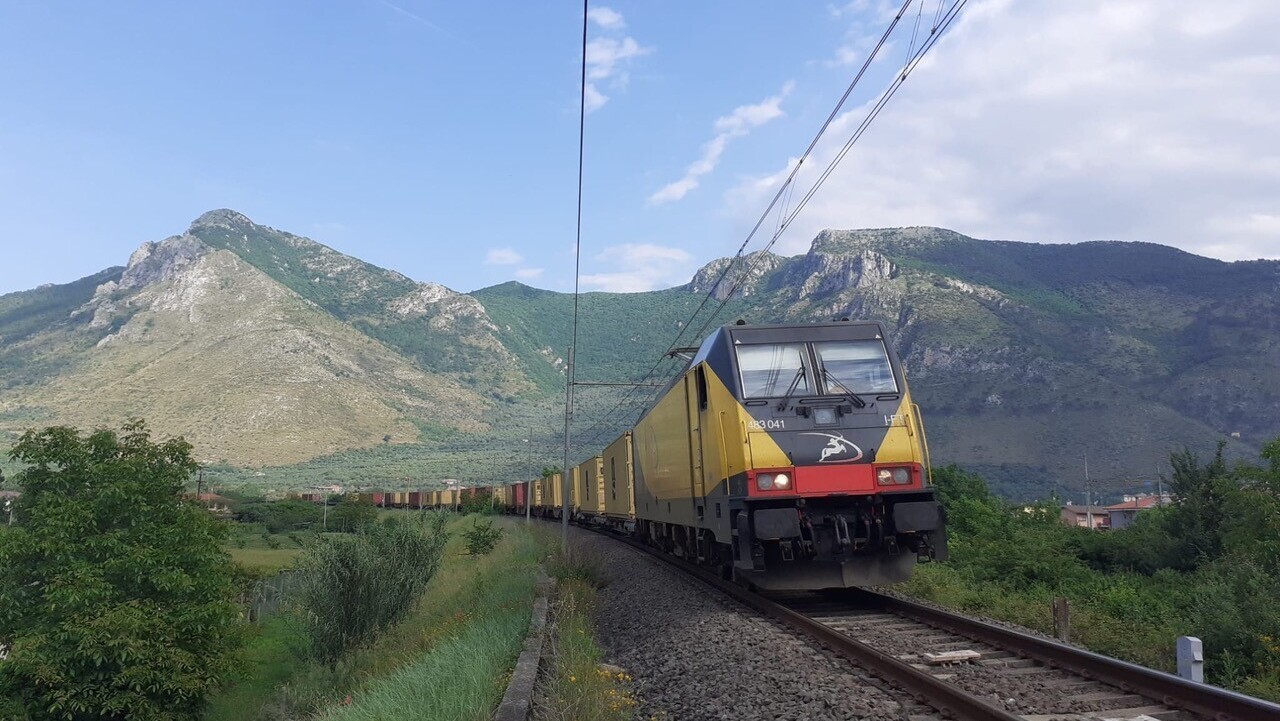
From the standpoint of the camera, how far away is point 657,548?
2372 centimetres

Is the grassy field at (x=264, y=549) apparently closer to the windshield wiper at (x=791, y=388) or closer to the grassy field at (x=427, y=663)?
the grassy field at (x=427, y=663)

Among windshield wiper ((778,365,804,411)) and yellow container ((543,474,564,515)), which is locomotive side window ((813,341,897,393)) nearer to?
windshield wiper ((778,365,804,411))

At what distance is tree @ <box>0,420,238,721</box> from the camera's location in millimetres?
21250

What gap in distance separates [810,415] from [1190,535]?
23.0 meters

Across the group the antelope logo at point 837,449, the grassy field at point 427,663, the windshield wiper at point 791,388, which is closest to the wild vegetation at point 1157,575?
the antelope logo at point 837,449

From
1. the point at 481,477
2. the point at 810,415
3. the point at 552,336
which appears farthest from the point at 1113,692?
the point at 552,336

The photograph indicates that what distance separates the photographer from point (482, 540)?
35.4 m

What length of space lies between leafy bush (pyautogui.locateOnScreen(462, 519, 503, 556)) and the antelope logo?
24049mm

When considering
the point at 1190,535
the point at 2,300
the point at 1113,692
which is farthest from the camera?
the point at 2,300

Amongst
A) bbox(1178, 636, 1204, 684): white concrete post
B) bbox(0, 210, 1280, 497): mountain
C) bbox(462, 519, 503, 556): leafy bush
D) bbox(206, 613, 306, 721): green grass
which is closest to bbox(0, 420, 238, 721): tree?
bbox(206, 613, 306, 721): green grass

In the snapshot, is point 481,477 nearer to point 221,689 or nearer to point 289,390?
point 289,390

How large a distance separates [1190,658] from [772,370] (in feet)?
19.1

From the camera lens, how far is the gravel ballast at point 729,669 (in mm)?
7082

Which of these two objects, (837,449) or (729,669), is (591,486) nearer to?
(837,449)
